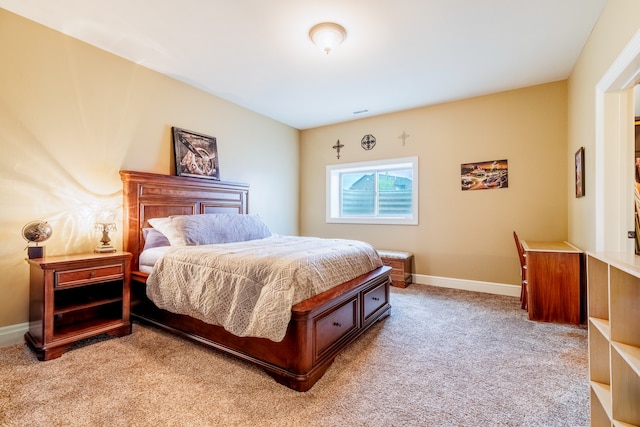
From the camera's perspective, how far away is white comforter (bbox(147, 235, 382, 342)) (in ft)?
6.14

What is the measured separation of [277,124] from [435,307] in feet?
12.3

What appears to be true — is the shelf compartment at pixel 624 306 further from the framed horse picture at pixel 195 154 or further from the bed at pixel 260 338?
the framed horse picture at pixel 195 154

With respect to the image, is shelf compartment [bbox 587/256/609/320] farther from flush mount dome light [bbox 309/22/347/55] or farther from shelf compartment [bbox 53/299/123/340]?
shelf compartment [bbox 53/299/123/340]

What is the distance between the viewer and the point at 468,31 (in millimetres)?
2572

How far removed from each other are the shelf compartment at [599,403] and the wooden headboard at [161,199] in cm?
358

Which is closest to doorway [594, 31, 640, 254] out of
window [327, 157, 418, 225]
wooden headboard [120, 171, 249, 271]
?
window [327, 157, 418, 225]

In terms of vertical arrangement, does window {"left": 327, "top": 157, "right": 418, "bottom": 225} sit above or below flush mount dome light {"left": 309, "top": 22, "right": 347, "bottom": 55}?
below

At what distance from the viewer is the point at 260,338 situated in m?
1.97

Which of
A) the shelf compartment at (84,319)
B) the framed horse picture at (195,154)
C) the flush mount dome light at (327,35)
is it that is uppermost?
the flush mount dome light at (327,35)

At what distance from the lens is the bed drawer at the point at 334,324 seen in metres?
1.95

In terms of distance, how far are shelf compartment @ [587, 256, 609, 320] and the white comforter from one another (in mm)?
1468

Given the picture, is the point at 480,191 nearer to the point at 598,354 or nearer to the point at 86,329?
the point at 598,354

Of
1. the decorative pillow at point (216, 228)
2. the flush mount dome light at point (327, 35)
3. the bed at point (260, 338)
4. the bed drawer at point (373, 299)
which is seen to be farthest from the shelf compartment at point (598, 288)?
the decorative pillow at point (216, 228)

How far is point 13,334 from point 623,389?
3.95 metres
